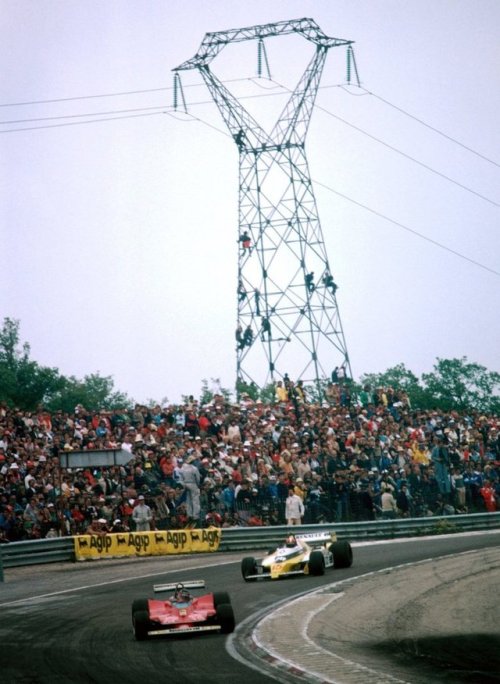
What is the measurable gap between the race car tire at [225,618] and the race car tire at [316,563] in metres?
7.64

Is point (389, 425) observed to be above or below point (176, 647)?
above

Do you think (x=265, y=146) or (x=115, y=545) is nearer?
(x=115, y=545)

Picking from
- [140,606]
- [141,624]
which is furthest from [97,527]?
[141,624]

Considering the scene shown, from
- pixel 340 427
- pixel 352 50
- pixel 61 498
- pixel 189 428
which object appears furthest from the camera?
pixel 352 50

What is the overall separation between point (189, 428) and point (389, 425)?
7663 mm

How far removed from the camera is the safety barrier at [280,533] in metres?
28.0

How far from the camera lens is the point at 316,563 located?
77.2 ft

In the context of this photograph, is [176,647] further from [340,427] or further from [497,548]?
[340,427]

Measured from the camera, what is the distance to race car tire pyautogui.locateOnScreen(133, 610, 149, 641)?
15500mm

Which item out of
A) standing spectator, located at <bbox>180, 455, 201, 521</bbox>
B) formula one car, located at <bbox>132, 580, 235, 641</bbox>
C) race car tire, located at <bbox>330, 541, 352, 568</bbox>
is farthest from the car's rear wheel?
standing spectator, located at <bbox>180, 455, 201, 521</bbox>


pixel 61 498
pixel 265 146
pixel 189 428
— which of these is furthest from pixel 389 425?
pixel 265 146

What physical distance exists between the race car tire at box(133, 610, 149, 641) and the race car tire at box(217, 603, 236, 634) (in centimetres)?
98

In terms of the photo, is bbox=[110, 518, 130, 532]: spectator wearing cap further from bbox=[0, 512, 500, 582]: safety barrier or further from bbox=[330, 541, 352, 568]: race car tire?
bbox=[330, 541, 352, 568]: race car tire

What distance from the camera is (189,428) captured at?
34.6 m
